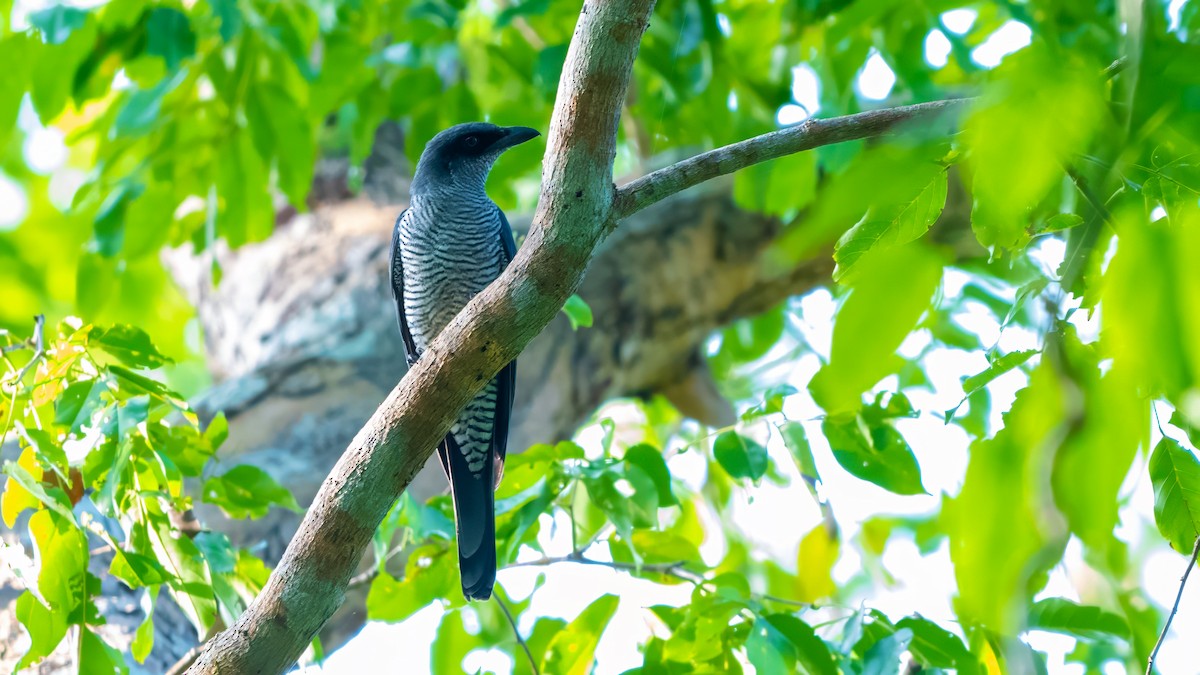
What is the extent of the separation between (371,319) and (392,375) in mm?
347

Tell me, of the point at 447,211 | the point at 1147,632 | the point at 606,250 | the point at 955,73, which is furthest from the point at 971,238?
the point at 447,211

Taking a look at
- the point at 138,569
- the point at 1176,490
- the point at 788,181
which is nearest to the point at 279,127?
the point at 788,181

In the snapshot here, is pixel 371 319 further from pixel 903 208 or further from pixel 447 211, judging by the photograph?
pixel 903 208

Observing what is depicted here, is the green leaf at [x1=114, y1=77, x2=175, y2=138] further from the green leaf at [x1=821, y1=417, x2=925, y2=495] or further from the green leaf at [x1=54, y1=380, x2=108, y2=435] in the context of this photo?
the green leaf at [x1=821, y1=417, x2=925, y2=495]

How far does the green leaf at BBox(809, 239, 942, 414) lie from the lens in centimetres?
76

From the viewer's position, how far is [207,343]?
588 centimetres

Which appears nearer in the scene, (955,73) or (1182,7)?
(1182,7)

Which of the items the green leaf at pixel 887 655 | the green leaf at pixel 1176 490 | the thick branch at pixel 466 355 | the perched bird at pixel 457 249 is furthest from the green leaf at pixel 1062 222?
the perched bird at pixel 457 249

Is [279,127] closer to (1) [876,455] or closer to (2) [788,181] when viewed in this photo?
(2) [788,181]

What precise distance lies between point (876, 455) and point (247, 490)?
165cm

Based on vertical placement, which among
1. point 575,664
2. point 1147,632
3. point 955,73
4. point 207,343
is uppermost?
point 207,343

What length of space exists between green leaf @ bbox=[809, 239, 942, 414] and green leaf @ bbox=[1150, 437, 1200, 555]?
1.34 meters

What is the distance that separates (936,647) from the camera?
2.35 m

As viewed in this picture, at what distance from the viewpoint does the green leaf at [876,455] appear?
8.56 ft
